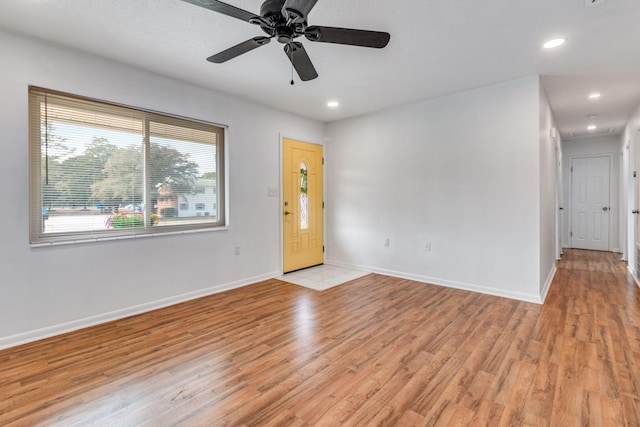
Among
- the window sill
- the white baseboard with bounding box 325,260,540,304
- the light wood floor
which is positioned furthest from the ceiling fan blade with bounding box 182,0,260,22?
the white baseboard with bounding box 325,260,540,304

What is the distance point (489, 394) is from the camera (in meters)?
1.86

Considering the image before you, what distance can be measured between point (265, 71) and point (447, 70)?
1.93 meters

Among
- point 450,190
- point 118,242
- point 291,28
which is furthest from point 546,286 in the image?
point 118,242

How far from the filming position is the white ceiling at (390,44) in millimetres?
2209

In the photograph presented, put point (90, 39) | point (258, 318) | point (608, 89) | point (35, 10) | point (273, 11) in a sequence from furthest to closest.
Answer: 1. point (608, 89)
2. point (258, 318)
3. point (90, 39)
4. point (35, 10)
5. point (273, 11)

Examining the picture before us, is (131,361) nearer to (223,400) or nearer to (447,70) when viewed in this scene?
(223,400)

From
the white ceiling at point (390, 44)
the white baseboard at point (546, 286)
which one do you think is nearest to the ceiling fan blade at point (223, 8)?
the white ceiling at point (390, 44)

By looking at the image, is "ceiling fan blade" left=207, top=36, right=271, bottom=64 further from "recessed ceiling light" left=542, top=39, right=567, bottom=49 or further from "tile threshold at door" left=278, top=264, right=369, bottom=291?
"tile threshold at door" left=278, top=264, right=369, bottom=291

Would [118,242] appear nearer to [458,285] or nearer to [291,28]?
[291,28]

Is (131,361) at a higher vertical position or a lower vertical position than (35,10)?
lower

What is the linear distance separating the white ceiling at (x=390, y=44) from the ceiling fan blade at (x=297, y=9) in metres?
0.59

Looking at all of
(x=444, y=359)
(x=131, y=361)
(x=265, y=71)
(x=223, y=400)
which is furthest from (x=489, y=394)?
(x=265, y=71)

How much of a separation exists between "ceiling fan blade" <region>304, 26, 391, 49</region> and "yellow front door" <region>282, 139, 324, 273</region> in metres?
2.88

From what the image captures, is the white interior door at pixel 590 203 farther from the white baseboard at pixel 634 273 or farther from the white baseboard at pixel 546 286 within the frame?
the white baseboard at pixel 546 286
